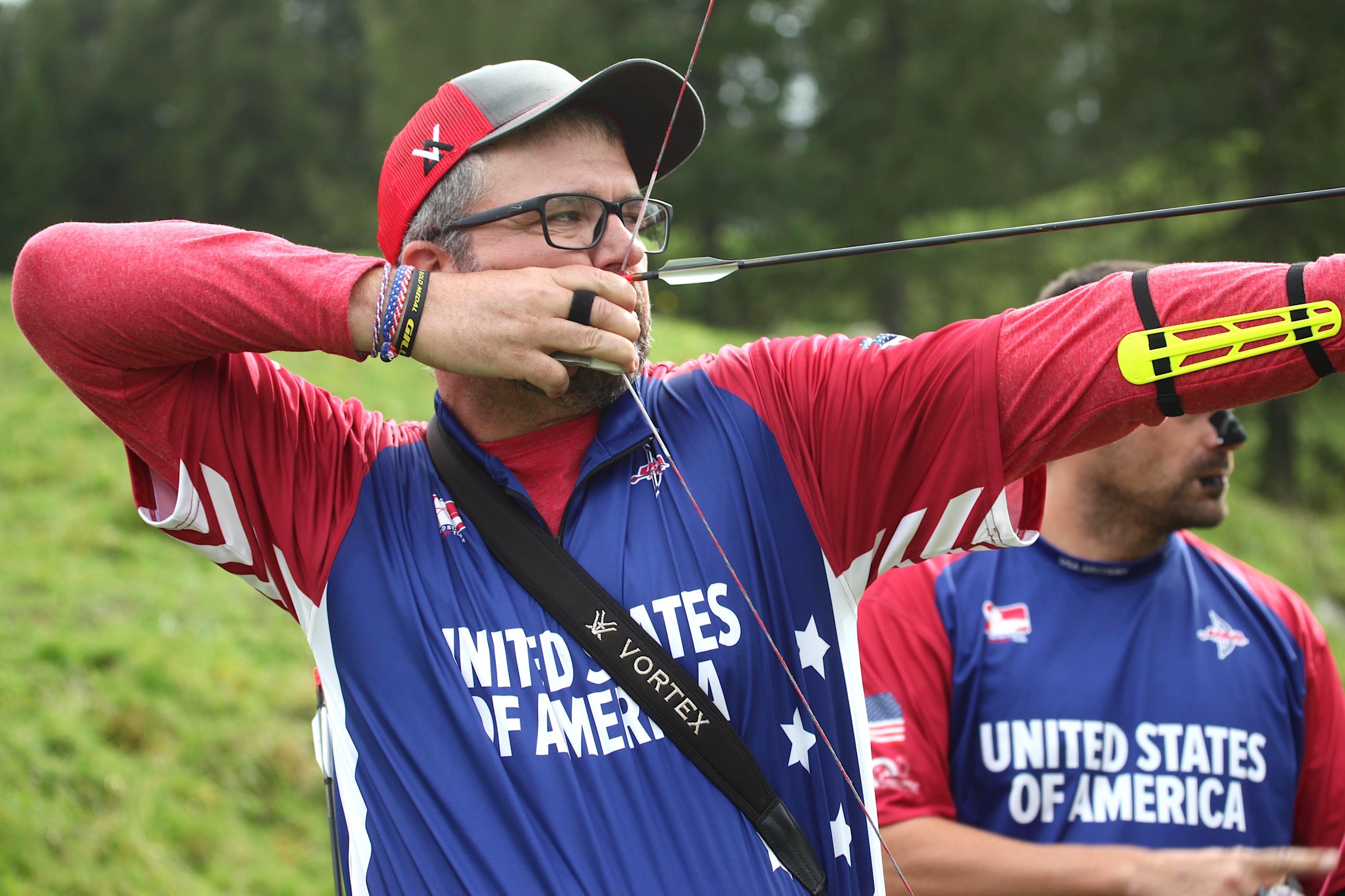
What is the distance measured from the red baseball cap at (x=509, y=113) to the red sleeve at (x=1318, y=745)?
1843 mm

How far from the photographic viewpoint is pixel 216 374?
1.97 m

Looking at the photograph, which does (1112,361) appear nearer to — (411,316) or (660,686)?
(660,686)

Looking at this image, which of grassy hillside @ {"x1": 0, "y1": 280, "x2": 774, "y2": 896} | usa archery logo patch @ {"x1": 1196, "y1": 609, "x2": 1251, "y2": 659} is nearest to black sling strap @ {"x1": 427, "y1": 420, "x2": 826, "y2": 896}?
usa archery logo patch @ {"x1": 1196, "y1": 609, "x2": 1251, "y2": 659}

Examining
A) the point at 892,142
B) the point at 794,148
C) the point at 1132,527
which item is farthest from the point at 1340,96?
the point at 1132,527

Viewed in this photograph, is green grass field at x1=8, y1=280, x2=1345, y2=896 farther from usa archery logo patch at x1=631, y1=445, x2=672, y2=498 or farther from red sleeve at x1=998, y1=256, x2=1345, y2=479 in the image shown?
red sleeve at x1=998, y1=256, x2=1345, y2=479

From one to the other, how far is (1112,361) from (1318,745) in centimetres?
156

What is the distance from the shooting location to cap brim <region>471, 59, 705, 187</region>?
2.00 m

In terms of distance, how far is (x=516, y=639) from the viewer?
1.81 metres

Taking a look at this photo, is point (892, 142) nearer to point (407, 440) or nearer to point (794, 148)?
point (794, 148)

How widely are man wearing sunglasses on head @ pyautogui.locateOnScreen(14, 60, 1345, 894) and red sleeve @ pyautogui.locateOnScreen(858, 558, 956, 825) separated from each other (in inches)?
25.9

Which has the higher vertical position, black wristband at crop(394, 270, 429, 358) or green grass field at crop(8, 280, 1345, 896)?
black wristband at crop(394, 270, 429, 358)

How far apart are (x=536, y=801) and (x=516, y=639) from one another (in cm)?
25

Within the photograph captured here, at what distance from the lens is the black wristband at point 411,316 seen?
1762 millimetres

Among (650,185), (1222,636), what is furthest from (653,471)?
(1222,636)
